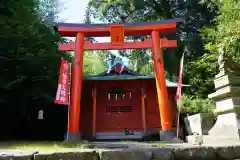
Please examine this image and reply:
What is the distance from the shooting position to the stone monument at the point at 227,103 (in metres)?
4.82

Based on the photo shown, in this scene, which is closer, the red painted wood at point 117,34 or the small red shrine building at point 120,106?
the red painted wood at point 117,34

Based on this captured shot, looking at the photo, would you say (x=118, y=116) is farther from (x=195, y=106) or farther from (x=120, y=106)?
(x=195, y=106)

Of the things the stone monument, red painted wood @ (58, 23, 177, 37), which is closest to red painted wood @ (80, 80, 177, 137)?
red painted wood @ (58, 23, 177, 37)

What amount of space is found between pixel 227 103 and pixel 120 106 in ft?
33.1

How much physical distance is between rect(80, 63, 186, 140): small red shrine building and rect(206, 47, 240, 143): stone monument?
346 inches

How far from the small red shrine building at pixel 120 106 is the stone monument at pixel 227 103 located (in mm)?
8784

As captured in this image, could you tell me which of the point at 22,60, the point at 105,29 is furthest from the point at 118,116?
the point at 22,60

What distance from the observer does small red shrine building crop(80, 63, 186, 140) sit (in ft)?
47.1

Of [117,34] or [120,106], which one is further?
[120,106]

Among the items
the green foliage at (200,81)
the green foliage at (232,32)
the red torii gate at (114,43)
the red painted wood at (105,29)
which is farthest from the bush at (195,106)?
the green foliage at (232,32)

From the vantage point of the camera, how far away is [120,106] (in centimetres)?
1496

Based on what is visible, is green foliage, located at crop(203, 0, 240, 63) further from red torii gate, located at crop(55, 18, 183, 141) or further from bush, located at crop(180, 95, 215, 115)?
Result: bush, located at crop(180, 95, 215, 115)

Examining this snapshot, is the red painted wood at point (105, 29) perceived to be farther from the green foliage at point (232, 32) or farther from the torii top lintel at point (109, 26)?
the green foliage at point (232, 32)

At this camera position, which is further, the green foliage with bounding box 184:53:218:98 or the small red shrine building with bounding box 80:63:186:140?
Result: the green foliage with bounding box 184:53:218:98
